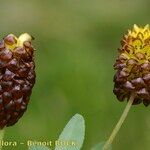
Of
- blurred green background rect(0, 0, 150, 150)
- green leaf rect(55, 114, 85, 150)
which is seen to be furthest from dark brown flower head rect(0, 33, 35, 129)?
blurred green background rect(0, 0, 150, 150)

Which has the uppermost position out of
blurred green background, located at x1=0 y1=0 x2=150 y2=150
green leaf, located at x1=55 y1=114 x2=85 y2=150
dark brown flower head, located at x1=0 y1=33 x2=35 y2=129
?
dark brown flower head, located at x1=0 y1=33 x2=35 y2=129

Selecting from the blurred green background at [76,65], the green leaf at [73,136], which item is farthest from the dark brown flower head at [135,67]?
the blurred green background at [76,65]

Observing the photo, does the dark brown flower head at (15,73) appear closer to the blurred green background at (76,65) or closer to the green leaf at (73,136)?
the green leaf at (73,136)

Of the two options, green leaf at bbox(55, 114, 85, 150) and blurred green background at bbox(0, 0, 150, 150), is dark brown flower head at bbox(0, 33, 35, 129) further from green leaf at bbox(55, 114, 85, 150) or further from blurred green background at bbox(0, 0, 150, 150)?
blurred green background at bbox(0, 0, 150, 150)

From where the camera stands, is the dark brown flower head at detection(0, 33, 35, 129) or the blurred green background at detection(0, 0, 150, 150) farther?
the blurred green background at detection(0, 0, 150, 150)

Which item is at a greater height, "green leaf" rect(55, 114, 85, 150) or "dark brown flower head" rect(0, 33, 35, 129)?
"dark brown flower head" rect(0, 33, 35, 129)
